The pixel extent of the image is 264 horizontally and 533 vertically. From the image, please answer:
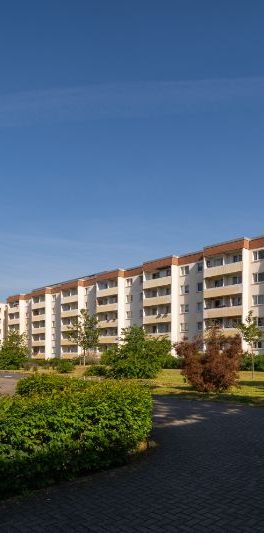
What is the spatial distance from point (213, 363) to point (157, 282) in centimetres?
4314

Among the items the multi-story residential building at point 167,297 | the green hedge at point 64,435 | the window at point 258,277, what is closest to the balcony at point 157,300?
the multi-story residential building at point 167,297

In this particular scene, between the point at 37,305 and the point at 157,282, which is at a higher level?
the point at 157,282

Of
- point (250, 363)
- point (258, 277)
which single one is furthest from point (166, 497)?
point (258, 277)

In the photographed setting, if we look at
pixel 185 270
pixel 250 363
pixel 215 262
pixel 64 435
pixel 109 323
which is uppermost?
pixel 215 262

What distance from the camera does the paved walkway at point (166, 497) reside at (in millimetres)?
6211

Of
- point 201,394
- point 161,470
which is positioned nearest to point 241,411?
point 201,394

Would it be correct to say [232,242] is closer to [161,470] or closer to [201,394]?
[201,394]

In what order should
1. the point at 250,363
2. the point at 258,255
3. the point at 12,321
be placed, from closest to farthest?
the point at 250,363 → the point at 258,255 → the point at 12,321

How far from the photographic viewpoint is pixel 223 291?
55656 millimetres

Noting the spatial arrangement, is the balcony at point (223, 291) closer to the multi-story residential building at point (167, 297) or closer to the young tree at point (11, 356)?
the multi-story residential building at point (167, 297)

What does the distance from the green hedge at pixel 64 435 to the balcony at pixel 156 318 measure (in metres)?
53.9

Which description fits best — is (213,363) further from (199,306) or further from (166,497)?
(199,306)

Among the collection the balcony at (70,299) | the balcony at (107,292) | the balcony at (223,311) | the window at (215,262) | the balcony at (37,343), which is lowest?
the balcony at (37,343)

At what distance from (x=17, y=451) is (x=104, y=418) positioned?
1.95m
